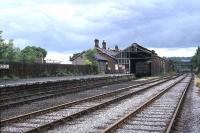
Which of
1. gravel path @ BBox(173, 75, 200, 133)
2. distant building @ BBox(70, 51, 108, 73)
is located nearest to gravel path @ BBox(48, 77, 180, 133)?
gravel path @ BBox(173, 75, 200, 133)

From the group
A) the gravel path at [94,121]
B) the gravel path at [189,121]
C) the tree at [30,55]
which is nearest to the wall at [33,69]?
the tree at [30,55]

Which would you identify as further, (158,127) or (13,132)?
(158,127)

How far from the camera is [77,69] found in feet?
226

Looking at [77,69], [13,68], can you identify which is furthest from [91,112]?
[77,69]

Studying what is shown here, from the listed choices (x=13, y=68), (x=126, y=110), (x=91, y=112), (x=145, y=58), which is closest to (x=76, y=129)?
(x=91, y=112)

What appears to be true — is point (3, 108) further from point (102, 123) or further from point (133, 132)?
point (133, 132)

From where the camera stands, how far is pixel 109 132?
1194cm

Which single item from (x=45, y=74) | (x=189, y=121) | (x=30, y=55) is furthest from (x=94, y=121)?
(x=30, y=55)

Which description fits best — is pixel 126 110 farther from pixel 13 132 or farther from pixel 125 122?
pixel 13 132

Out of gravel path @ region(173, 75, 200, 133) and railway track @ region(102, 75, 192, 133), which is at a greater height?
railway track @ region(102, 75, 192, 133)

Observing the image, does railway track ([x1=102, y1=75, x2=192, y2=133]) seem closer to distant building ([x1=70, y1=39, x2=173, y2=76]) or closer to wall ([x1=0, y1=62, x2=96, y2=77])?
wall ([x1=0, y1=62, x2=96, y2=77])

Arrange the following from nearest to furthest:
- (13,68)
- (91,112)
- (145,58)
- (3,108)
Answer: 1. (91,112)
2. (3,108)
3. (13,68)
4. (145,58)

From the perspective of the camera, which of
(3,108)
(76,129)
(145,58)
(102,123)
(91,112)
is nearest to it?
(76,129)

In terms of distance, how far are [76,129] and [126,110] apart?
5928mm
